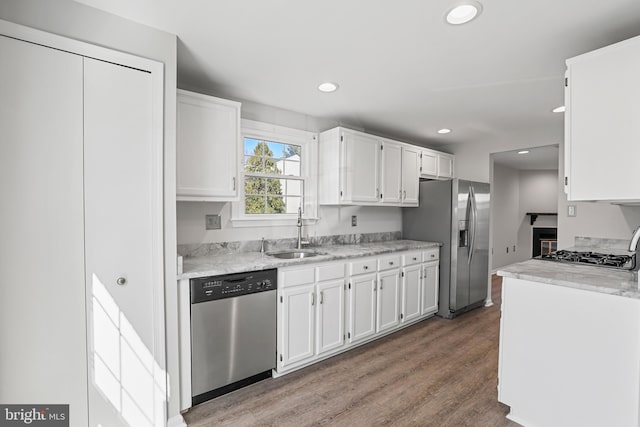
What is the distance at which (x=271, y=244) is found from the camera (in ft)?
10.0

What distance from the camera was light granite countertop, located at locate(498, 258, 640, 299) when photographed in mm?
1579

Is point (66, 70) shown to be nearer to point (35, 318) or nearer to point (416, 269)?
point (35, 318)

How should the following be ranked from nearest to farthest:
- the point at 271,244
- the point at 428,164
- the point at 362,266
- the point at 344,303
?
the point at 344,303, the point at 362,266, the point at 271,244, the point at 428,164

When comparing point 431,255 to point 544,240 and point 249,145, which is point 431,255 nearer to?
point 249,145

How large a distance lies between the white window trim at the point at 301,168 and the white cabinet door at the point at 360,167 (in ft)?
1.19

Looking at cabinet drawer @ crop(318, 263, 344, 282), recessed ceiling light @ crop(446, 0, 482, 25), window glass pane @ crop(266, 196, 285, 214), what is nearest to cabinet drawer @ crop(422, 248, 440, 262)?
cabinet drawer @ crop(318, 263, 344, 282)

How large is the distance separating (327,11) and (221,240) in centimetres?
195

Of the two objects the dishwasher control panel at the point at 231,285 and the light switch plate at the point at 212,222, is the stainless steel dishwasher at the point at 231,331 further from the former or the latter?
the light switch plate at the point at 212,222

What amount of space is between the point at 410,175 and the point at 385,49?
213cm

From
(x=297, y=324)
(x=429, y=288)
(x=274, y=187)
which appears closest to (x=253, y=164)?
(x=274, y=187)

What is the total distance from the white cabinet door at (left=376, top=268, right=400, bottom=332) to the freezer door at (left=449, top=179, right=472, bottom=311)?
0.90m

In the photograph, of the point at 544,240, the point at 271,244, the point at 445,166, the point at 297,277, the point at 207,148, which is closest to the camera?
the point at 207,148

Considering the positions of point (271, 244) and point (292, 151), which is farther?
point (292, 151)

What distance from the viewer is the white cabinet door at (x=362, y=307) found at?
9.37 ft
